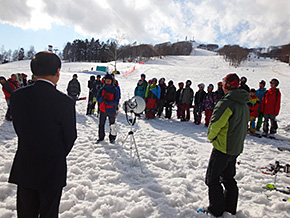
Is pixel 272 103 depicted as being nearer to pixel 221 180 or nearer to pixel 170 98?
pixel 170 98

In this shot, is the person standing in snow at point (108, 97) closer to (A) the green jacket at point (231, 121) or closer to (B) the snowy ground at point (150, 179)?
(B) the snowy ground at point (150, 179)

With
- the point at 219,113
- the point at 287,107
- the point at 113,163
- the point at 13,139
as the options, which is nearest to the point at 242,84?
the point at 219,113

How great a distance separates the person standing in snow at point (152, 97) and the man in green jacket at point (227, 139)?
6.17m

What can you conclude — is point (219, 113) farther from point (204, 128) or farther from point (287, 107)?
point (287, 107)

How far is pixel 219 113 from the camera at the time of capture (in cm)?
238

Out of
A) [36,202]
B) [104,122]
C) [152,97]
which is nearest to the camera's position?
[36,202]

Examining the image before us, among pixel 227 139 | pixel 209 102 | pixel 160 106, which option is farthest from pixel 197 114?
pixel 227 139

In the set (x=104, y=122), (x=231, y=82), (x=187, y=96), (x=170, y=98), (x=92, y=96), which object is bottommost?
(x=104, y=122)

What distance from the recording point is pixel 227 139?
2.41 metres

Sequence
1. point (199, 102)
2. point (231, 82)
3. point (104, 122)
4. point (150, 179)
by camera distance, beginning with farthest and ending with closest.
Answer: point (199, 102) → point (104, 122) → point (150, 179) → point (231, 82)

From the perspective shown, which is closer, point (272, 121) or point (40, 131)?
point (40, 131)

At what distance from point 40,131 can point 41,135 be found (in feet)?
0.13

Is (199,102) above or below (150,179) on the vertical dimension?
above

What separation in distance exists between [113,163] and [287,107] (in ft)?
45.8
